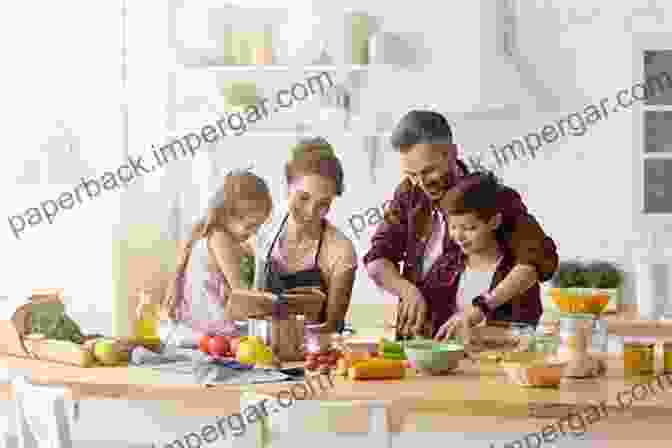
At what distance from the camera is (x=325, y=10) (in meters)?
6.42

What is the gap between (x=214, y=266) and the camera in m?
4.46

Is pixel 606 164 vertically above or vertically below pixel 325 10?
below

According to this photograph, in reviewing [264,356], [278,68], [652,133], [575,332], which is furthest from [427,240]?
[652,133]

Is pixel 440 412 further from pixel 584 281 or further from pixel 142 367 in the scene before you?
pixel 584 281

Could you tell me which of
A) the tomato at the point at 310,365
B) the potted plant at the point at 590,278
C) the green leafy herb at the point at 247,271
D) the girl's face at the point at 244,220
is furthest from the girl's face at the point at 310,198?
the potted plant at the point at 590,278

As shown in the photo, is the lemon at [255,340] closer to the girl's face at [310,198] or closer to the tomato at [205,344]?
the tomato at [205,344]

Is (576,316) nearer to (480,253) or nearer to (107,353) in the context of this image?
(480,253)

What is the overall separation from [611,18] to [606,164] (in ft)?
2.42

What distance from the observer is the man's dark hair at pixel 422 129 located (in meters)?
4.34

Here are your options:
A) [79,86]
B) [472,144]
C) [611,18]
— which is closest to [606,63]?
[611,18]

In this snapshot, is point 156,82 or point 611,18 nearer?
point 611,18

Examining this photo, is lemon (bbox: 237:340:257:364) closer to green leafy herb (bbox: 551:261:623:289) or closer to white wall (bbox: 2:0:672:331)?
white wall (bbox: 2:0:672:331)

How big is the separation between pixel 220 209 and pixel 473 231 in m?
0.97

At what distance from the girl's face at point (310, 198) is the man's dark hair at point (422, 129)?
0.36m
